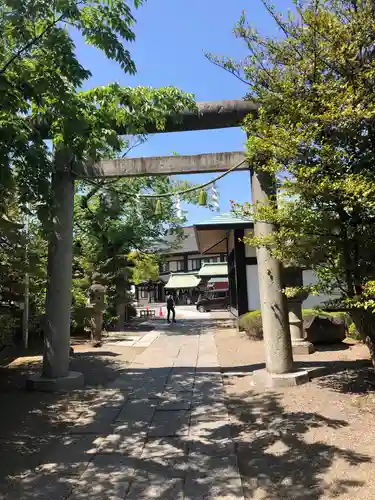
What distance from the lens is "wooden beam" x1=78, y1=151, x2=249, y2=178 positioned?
7.49m

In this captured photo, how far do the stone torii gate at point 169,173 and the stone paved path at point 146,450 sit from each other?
1.04 m

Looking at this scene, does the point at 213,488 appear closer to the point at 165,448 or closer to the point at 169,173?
the point at 165,448

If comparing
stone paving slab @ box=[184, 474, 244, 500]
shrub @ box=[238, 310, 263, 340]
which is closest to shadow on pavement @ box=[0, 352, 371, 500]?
stone paving slab @ box=[184, 474, 244, 500]

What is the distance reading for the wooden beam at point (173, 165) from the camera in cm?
749

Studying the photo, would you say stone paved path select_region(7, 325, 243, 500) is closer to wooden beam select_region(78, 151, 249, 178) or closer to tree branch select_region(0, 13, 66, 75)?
wooden beam select_region(78, 151, 249, 178)

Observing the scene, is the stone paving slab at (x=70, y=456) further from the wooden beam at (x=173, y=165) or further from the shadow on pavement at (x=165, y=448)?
the wooden beam at (x=173, y=165)

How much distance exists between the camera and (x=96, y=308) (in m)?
13.9

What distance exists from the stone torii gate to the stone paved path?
1.04 m

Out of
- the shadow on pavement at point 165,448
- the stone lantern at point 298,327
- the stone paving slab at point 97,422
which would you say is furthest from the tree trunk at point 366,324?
the stone paving slab at point 97,422

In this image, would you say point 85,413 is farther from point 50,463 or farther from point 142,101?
point 142,101

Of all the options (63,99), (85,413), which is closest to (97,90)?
(63,99)

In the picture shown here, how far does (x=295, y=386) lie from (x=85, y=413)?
10.3 ft

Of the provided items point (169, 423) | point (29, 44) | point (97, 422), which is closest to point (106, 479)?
point (169, 423)

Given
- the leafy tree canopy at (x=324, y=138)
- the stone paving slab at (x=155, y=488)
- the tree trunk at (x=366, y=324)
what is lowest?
the stone paving slab at (x=155, y=488)
